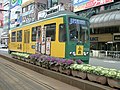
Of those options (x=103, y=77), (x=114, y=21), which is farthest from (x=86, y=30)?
(x=114, y=21)

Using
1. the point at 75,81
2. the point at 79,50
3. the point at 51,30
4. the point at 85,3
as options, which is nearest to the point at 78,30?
the point at 79,50

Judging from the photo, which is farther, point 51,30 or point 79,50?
point 51,30

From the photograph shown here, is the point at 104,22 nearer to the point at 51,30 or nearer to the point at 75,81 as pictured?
the point at 51,30

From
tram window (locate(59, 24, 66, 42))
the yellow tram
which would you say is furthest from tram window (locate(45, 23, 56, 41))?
tram window (locate(59, 24, 66, 42))

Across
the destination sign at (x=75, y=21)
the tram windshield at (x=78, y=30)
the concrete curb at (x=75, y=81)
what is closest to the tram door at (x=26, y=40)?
the tram windshield at (x=78, y=30)

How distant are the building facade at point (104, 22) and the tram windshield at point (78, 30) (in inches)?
1084

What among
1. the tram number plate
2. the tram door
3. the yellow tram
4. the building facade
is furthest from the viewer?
the building facade

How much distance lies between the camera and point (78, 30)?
19.0 m

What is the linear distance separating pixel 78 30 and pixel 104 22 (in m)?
31.8

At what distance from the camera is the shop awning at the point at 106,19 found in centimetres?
4697

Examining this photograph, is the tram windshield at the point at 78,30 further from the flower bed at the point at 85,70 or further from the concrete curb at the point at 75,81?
the concrete curb at the point at 75,81

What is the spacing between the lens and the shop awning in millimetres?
46969

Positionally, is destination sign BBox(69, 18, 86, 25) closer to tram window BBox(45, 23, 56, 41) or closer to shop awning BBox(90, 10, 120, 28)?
tram window BBox(45, 23, 56, 41)

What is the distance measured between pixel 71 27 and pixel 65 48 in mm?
1459
